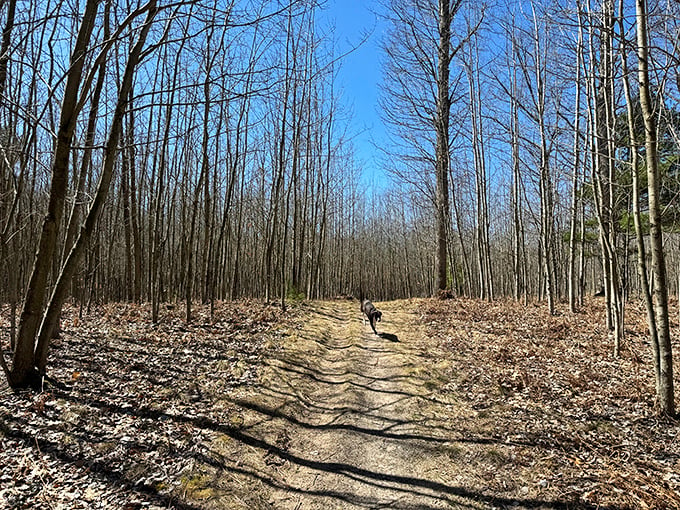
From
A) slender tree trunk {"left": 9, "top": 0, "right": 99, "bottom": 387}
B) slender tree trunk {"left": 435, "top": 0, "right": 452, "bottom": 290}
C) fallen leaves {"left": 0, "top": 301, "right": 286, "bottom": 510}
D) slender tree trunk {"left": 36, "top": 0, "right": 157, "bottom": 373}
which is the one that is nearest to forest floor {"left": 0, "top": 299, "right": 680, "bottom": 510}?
fallen leaves {"left": 0, "top": 301, "right": 286, "bottom": 510}

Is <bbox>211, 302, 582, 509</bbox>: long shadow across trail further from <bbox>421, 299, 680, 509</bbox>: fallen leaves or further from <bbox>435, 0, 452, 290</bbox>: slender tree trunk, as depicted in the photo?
<bbox>435, 0, 452, 290</bbox>: slender tree trunk

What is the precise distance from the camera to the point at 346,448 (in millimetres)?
4320

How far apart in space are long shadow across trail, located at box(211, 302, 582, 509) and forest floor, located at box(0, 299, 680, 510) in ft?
0.07

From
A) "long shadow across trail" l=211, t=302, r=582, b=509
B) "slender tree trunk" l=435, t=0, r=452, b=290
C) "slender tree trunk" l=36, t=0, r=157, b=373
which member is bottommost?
"long shadow across trail" l=211, t=302, r=582, b=509

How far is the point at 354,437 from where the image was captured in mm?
4531

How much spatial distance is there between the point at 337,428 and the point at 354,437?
0.99ft

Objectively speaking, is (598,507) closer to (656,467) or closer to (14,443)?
(656,467)

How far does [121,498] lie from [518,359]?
5.78 m

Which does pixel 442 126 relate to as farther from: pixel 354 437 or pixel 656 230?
pixel 354 437

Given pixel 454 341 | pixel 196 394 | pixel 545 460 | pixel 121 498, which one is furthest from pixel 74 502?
pixel 454 341

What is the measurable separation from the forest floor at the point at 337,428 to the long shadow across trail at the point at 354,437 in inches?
0.8

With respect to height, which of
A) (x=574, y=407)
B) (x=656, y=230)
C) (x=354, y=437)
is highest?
(x=656, y=230)

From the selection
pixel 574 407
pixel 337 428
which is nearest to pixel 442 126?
pixel 574 407

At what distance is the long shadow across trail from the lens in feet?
11.6
